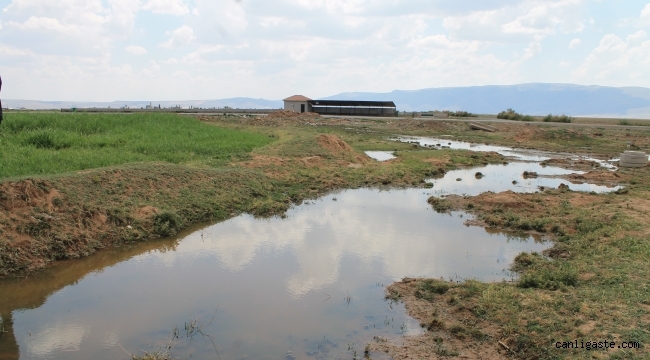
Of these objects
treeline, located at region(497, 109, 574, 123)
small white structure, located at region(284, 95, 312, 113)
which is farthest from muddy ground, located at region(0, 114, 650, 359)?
small white structure, located at region(284, 95, 312, 113)

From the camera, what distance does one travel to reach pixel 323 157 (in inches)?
862

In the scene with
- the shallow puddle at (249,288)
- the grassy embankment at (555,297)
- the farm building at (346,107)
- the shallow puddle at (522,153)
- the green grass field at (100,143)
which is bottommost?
the shallow puddle at (249,288)

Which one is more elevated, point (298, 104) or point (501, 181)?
point (298, 104)

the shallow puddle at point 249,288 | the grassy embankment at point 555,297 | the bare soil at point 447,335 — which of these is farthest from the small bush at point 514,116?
the bare soil at point 447,335

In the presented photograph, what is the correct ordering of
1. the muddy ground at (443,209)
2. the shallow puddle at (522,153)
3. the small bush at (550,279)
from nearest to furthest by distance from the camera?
the muddy ground at (443,209) → the small bush at (550,279) → the shallow puddle at (522,153)

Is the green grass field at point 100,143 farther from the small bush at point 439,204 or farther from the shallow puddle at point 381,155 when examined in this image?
the small bush at point 439,204

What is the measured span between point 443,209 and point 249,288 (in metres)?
8.30

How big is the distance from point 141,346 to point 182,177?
829cm

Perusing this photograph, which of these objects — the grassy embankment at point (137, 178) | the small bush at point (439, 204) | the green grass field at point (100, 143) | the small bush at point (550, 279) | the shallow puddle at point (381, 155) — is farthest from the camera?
the shallow puddle at point (381, 155)

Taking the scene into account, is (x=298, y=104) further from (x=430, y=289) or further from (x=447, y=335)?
(x=447, y=335)

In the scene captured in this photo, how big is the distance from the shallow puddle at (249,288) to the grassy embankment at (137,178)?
2.35 ft

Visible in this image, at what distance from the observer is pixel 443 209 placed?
1469 centimetres

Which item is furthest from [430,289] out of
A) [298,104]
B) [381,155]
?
[298,104]

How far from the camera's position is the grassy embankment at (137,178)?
974 cm
